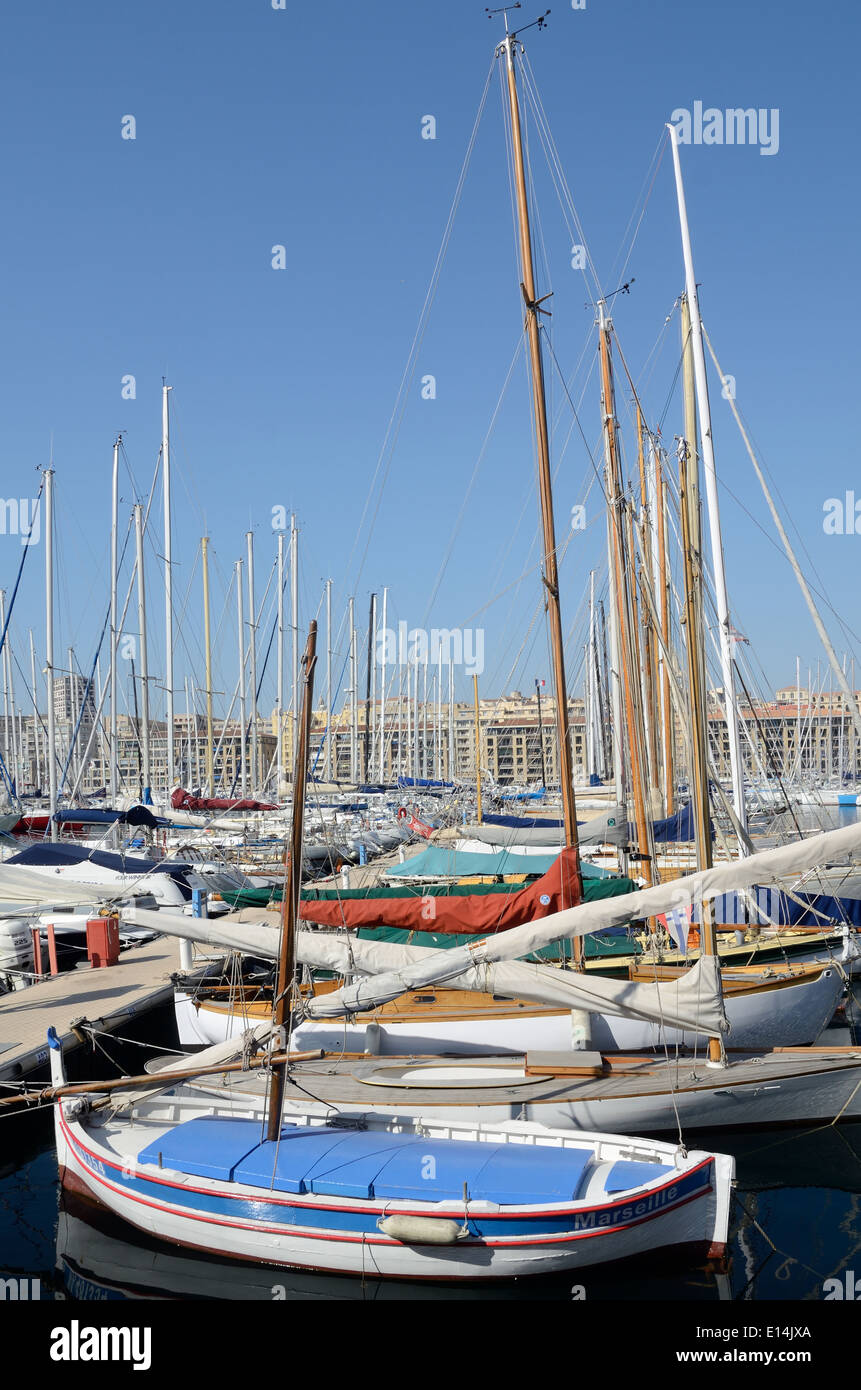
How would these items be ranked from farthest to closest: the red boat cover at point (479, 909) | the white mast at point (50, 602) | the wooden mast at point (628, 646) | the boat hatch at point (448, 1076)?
the white mast at point (50, 602), the wooden mast at point (628, 646), the red boat cover at point (479, 909), the boat hatch at point (448, 1076)

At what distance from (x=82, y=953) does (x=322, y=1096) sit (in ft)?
48.0

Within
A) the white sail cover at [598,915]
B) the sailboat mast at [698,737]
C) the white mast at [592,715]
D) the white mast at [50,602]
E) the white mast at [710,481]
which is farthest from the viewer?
the white mast at [592,715]

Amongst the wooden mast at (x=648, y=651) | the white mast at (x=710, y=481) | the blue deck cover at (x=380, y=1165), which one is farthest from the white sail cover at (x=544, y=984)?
the wooden mast at (x=648, y=651)

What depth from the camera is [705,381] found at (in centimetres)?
2012

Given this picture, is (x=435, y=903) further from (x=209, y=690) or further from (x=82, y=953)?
(x=209, y=690)

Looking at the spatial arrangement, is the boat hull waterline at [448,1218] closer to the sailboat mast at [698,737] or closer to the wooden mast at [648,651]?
the sailboat mast at [698,737]

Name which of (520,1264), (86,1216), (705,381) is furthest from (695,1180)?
(705,381)

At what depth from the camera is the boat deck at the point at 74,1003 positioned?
618 inches

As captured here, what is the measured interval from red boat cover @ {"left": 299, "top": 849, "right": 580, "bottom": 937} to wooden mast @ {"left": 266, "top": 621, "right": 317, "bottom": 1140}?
→ 3495mm

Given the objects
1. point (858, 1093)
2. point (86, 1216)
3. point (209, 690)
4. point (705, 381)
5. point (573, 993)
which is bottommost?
point (86, 1216)

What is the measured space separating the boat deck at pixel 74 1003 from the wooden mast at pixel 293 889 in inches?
192

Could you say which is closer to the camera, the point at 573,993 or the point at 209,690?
the point at 573,993

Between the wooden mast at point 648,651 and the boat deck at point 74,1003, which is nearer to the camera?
the boat deck at point 74,1003

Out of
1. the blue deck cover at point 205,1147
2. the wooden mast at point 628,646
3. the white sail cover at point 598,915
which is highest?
the wooden mast at point 628,646
